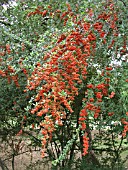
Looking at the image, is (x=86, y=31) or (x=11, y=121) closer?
(x=86, y=31)

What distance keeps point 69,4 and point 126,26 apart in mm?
681

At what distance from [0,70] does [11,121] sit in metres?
1.77

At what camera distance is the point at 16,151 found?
555cm

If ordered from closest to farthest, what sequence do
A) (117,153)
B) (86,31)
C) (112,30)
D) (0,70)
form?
(86,31)
(0,70)
(112,30)
(117,153)

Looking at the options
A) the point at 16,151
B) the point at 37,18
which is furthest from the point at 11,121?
the point at 37,18

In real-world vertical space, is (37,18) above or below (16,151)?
above

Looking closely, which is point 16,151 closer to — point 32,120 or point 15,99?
point 32,120

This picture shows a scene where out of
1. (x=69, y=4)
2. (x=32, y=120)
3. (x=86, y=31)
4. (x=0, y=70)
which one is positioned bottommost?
(x=32, y=120)

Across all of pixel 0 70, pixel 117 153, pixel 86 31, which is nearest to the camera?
pixel 86 31

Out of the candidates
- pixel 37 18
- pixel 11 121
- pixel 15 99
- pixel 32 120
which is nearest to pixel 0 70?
pixel 15 99

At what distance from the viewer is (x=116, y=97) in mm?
3170

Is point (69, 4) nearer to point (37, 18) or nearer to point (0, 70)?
point (37, 18)

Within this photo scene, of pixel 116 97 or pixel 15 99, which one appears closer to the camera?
pixel 116 97

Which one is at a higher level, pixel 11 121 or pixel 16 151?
pixel 11 121
